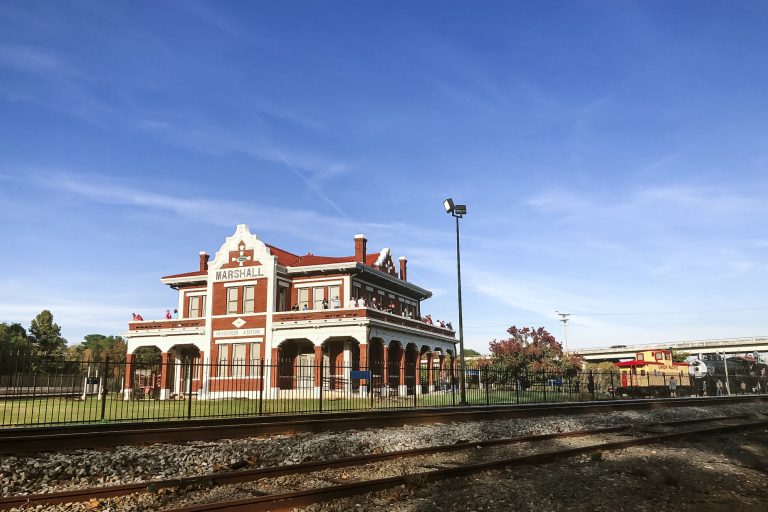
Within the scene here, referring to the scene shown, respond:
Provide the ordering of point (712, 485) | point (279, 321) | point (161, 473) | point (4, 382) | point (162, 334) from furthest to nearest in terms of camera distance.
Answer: point (162, 334) < point (279, 321) < point (4, 382) < point (161, 473) < point (712, 485)

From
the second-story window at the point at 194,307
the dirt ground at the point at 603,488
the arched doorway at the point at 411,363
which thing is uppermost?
the second-story window at the point at 194,307

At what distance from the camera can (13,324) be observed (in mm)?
84562

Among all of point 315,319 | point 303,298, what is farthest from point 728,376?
point 303,298

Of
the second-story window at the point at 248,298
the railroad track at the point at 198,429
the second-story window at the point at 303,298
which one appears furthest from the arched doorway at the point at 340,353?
the railroad track at the point at 198,429

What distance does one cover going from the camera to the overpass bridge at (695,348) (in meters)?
101

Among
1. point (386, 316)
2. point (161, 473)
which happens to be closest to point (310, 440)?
point (161, 473)

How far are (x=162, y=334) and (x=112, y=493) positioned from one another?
37240mm

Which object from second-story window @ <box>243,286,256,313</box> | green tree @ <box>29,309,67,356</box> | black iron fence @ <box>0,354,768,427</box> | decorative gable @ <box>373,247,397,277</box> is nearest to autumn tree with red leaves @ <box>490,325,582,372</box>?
black iron fence @ <box>0,354,768,427</box>

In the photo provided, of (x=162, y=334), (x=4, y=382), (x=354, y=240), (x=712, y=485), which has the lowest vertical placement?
(x=712, y=485)

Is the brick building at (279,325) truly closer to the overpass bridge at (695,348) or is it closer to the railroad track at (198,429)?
the railroad track at (198,429)

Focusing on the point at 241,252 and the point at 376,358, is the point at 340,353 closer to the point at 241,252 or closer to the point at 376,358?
the point at 376,358

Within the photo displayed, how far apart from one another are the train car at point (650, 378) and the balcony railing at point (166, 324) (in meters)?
29.6

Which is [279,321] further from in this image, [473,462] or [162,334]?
[473,462]

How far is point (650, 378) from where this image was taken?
42219mm
